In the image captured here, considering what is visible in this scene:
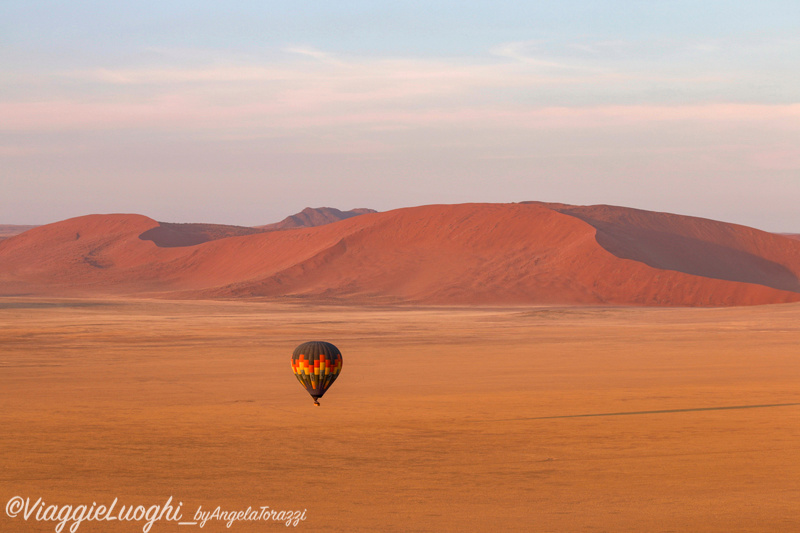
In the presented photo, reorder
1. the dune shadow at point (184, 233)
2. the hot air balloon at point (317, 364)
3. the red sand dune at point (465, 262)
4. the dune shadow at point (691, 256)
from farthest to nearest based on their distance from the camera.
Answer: the dune shadow at point (184, 233), the dune shadow at point (691, 256), the red sand dune at point (465, 262), the hot air balloon at point (317, 364)

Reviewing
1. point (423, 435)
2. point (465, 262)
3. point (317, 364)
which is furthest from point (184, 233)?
point (423, 435)

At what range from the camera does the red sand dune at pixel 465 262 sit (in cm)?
7375

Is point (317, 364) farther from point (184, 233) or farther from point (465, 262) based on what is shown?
point (184, 233)

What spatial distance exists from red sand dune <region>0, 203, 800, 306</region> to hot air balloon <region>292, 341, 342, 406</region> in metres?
56.3

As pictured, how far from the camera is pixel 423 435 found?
14719mm

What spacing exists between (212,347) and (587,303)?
43.5 meters

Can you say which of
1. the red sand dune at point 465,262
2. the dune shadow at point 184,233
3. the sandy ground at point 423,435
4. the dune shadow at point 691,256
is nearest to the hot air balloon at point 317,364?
the sandy ground at point 423,435

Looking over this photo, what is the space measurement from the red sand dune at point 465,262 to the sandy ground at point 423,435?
41124mm

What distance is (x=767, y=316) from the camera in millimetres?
49375

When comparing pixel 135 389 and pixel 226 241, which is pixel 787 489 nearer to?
pixel 135 389

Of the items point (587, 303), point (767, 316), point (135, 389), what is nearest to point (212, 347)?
point (135, 389)

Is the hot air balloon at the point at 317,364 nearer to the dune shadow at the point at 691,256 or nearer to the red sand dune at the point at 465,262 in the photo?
the red sand dune at the point at 465,262

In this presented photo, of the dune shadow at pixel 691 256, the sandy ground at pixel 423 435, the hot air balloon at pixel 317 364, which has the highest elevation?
the dune shadow at pixel 691 256

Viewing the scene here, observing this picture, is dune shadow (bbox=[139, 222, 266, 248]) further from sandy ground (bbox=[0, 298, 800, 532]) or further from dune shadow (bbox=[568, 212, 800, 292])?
sandy ground (bbox=[0, 298, 800, 532])
